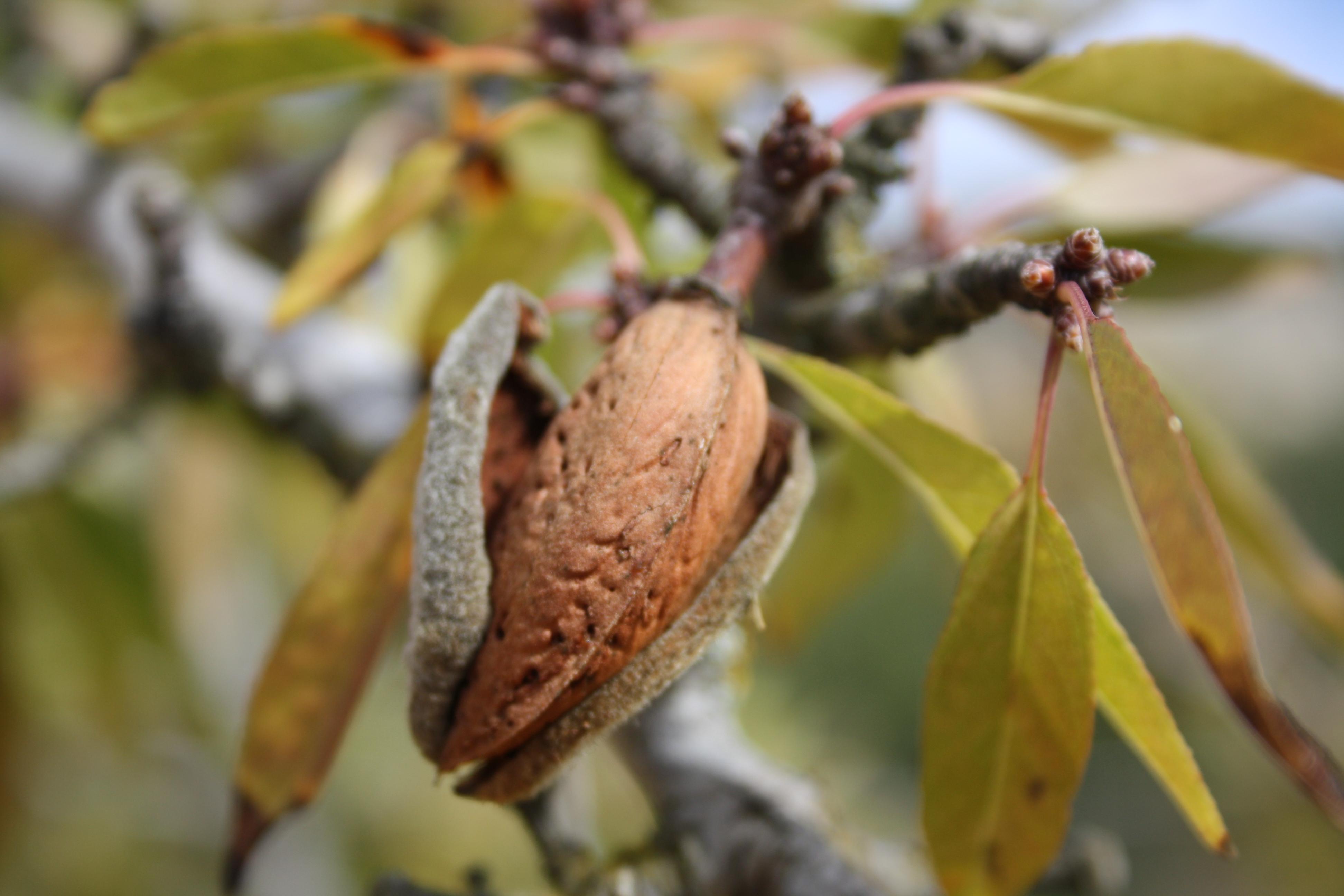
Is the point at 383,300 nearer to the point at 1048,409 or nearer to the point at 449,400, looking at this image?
the point at 449,400

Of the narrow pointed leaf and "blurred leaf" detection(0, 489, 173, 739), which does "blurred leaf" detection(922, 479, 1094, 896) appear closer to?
the narrow pointed leaf

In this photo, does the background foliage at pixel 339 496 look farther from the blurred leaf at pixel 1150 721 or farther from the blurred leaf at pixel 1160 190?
the blurred leaf at pixel 1150 721

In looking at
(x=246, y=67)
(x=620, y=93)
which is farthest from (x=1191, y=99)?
(x=246, y=67)

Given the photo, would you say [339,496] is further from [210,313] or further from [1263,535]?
[1263,535]

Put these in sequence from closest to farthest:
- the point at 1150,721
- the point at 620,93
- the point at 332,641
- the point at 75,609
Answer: the point at 1150,721, the point at 332,641, the point at 620,93, the point at 75,609

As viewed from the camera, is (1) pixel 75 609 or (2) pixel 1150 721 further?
(1) pixel 75 609

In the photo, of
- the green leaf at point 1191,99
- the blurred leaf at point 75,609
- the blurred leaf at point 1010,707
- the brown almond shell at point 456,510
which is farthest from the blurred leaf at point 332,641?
the blurred leaf at point 75,609

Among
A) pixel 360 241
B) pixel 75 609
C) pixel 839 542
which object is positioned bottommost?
pixel 75 609

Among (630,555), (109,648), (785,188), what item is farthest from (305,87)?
(109,648)

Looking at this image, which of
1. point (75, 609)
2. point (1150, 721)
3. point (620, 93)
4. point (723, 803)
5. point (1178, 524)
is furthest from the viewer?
point (75, 609)
